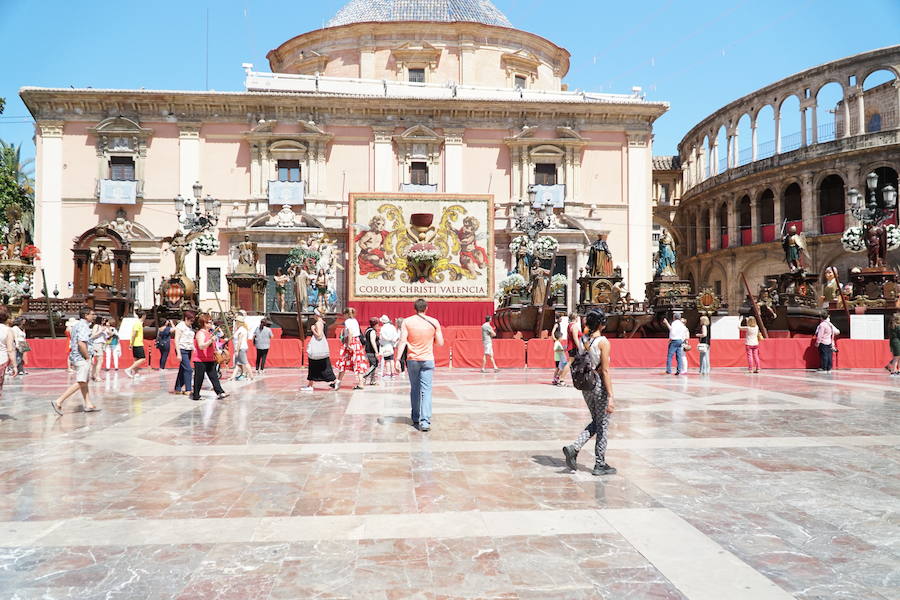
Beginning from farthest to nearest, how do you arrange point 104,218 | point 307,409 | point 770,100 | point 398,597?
point 770,100 < point 104,218 < point 307,409 < point 398,597

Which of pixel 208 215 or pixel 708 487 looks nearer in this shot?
pixel 708 487

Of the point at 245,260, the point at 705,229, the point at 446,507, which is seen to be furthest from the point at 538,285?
the point at 705,229

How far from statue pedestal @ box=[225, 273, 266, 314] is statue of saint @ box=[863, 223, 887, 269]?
2165cm

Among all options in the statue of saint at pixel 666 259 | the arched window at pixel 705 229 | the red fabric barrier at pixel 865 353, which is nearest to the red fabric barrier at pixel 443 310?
the statue of saint at pixel 666 259

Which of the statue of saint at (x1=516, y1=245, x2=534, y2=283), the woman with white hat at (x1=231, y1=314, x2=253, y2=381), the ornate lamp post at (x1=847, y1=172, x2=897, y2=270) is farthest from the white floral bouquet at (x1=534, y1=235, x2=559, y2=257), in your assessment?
the woman with white hat at (x1=231, y1=314, x2=253, y2=381)

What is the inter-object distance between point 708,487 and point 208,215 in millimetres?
20114

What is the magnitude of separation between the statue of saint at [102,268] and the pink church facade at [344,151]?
8714mm

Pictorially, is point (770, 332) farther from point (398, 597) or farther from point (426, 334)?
point (398, 597)

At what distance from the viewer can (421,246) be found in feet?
102

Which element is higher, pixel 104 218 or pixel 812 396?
pixel 104 218

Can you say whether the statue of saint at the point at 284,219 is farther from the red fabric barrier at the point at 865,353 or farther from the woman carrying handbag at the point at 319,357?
the red fabric barrier at the point at 865,353

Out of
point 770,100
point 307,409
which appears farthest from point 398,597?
point 770,100

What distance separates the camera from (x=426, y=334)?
8.21 meters

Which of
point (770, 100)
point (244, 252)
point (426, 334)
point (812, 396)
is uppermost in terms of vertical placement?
point (770, 100)
